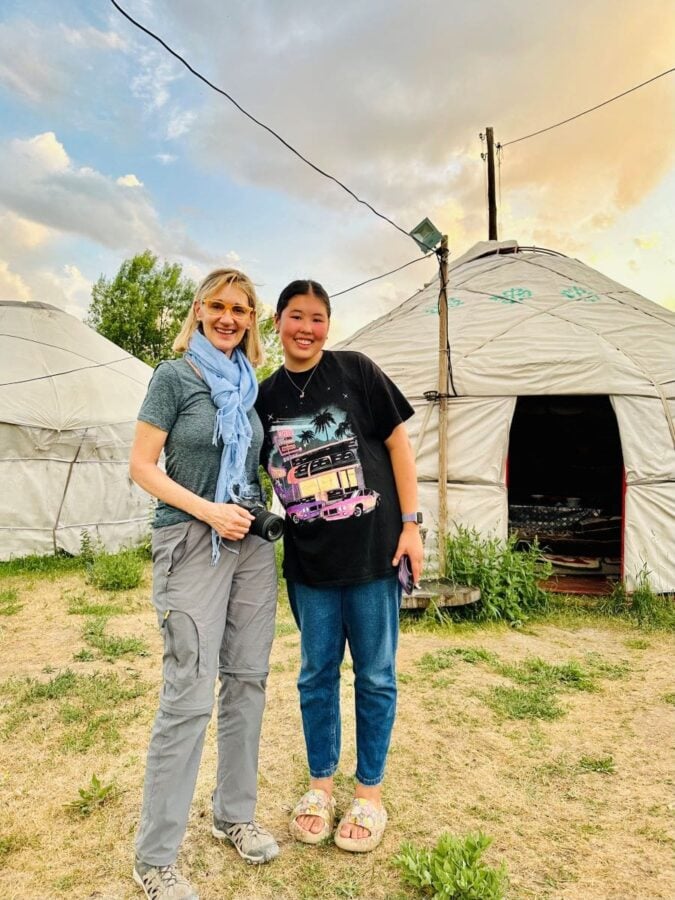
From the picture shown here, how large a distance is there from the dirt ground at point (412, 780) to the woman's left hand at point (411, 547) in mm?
893

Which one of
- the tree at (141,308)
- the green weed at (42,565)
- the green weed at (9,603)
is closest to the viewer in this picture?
the green weed at (9,603)

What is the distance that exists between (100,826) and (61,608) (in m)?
3.47

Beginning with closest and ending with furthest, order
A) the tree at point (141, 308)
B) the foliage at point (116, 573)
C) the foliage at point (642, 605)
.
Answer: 1. the foliage at point (642, 605)
2. the foliage at point (116, 573)
3. the tree at point (141, 308)

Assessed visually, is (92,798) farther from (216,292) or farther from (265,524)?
(216,292)

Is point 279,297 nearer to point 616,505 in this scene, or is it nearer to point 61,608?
point 61,608

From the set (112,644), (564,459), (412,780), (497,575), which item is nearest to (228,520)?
(412,780)

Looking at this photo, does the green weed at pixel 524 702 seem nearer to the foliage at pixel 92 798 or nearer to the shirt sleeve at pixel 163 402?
the foliage at pixel 92 798

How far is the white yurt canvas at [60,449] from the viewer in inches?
289

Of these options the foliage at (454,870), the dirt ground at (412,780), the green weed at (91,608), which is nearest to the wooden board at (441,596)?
the dirt ground at (412,780)

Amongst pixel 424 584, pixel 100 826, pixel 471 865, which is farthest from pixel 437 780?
pixel 424 584

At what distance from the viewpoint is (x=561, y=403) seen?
23.5 feet

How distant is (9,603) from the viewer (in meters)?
5.43

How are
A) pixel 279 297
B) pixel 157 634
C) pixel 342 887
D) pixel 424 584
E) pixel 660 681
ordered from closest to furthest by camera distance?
pixel 342 887 → pixel 279 297 → pixel 660 681 → pixel 157 634 → pixel 424 584

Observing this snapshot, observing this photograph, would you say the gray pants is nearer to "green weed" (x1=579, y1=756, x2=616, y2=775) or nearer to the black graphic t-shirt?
the black graphic t-shirt
